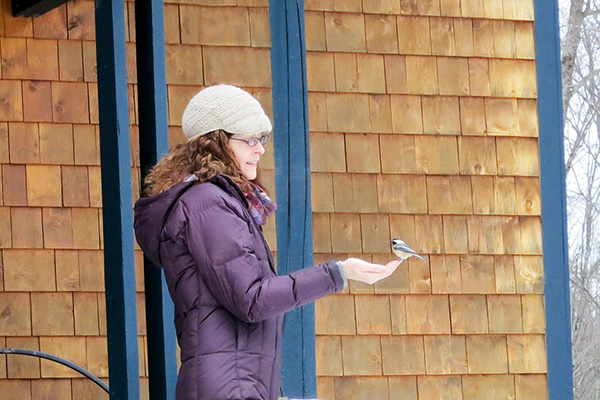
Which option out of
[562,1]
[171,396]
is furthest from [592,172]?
[171,396]

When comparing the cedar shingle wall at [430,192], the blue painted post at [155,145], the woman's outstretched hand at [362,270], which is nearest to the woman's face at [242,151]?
the woman's outstretched hand at [362,270]

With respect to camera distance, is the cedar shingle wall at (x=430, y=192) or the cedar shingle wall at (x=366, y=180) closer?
the cedar shingle wall at (x=366, y=180)

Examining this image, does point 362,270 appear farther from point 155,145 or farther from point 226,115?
point 155,145

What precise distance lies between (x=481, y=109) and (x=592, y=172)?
31.9 feet

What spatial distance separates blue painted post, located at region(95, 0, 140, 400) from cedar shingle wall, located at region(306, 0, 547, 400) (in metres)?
1.42

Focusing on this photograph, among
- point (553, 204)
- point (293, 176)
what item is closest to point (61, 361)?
point (293, 176)

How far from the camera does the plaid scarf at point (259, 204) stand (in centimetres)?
269

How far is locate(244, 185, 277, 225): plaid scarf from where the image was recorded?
8.83ft

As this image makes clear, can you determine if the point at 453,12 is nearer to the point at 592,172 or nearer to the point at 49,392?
the point at 49,392

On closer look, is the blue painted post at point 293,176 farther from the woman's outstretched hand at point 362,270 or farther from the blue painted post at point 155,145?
the woman's outstretched hand at point 362,270

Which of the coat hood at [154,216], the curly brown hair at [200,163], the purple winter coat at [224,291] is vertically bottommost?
the purple winter coat at [224,291]

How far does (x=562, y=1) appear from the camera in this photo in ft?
48.2

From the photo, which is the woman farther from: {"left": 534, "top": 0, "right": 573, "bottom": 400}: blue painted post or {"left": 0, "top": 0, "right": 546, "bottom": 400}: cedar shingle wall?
{"left": 534, "top": 0, "right": 573, "bottom": 400}: blue painted post

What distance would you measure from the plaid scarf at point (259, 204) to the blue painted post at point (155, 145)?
0.76 metres
